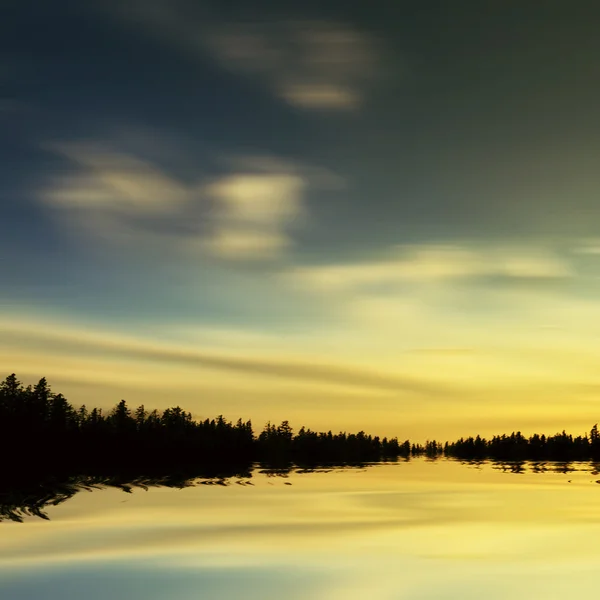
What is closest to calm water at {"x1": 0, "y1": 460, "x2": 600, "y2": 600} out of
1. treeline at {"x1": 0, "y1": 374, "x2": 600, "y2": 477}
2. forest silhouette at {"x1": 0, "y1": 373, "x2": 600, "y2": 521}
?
forest silhouette at {"x1": 0, "y1": 373, "x2": 600, "y2": 521}

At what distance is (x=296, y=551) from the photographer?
33375 mm

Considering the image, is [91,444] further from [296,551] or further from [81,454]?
[296,551]

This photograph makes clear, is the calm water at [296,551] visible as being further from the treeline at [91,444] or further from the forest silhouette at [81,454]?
the treeline at [91,444]

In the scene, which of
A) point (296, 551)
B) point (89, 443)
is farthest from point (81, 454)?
point (296, 551)

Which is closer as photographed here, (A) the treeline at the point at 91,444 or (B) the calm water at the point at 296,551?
(B) the calm water at the point at 296,551

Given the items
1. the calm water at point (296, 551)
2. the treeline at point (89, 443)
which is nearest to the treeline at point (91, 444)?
the treeline at point (89, 443)

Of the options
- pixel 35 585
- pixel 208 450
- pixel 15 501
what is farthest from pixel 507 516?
pixel 208 450

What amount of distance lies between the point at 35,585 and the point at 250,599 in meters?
8.91

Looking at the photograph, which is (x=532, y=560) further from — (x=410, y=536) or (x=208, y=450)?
(x=208, y=450)

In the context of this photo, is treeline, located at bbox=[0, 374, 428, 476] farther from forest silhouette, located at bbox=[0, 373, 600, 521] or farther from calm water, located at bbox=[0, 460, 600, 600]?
calm water, located at bbox=[0, 460, 600, 600]

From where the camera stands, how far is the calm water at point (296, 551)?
84.4 feet

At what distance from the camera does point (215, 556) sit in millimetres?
31828

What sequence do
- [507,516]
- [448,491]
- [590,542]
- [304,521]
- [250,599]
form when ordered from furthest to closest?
[448,491]
[507,516]
[304,521]
[590,542]
[250,599]

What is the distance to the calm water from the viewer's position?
25.7m
